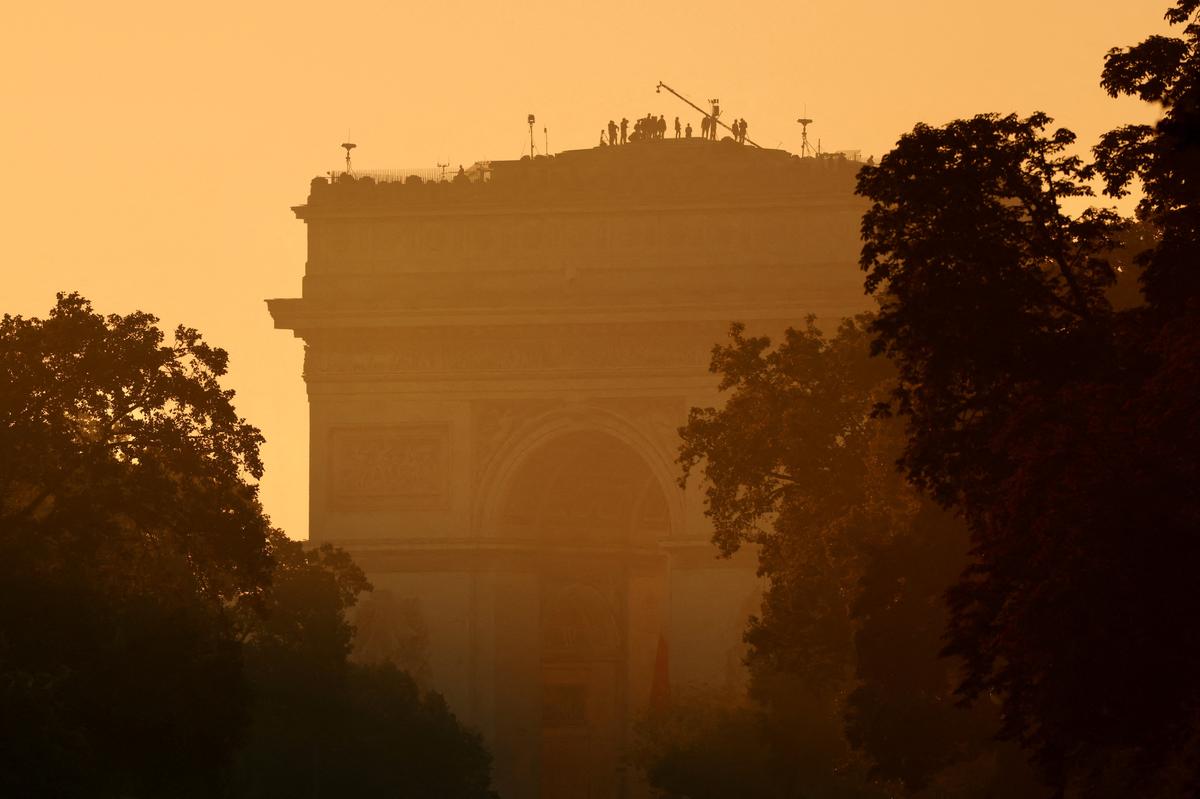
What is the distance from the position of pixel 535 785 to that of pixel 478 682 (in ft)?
11.4

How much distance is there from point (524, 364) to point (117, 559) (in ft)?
134

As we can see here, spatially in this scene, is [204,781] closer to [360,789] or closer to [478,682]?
[360,789]

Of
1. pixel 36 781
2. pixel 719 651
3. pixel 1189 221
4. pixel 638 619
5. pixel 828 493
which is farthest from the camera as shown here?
pixel 638 619

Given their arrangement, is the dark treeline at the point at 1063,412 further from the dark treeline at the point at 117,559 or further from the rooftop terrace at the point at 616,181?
the rooftop terrace at the point at 616,181

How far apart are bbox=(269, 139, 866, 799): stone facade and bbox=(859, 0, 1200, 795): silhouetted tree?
49789mm

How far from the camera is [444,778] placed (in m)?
70.4

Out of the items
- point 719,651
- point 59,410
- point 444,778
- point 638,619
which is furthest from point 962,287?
point 638,619

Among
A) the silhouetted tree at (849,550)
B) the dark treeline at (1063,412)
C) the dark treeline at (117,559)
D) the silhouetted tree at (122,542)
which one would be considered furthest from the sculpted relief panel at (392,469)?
the dark treeline at (1063,412)

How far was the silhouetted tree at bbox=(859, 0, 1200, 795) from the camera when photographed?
Answer: 1030 inches

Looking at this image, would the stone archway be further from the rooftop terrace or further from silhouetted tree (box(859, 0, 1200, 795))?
silhouetted tree (box(859, 0, 1200, 795))

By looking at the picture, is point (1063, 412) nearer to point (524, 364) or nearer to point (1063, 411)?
point (1063, 411)

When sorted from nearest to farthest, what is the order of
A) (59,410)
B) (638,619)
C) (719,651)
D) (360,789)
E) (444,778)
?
(59,410) → (360,789) → (444,778) → (719,651) → (638,619)

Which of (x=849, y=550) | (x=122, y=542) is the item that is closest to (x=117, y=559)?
(x=122, y=542)

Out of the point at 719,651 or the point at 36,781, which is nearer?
the point at 36,781
